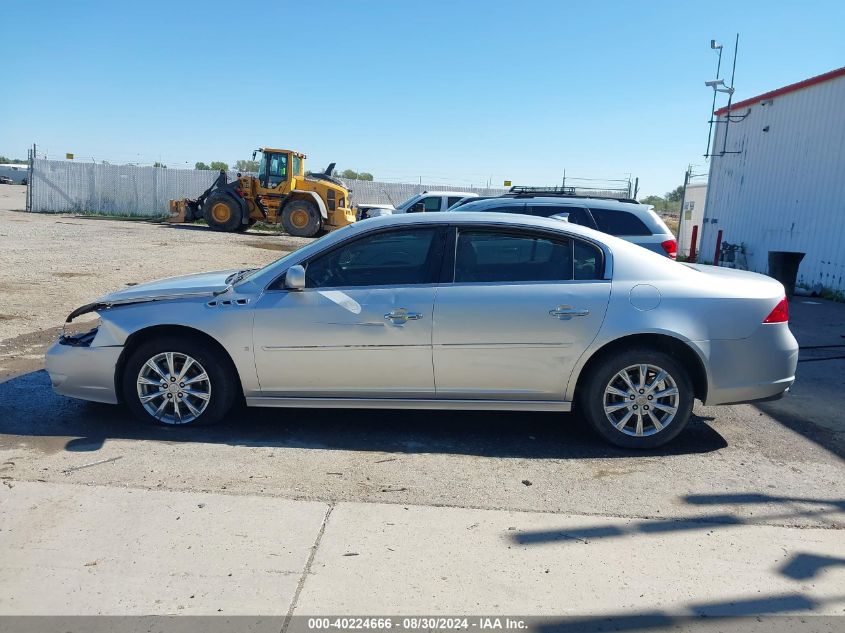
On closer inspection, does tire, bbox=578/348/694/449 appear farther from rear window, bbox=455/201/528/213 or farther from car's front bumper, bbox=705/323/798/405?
rear window, bbox=455/201/528/213

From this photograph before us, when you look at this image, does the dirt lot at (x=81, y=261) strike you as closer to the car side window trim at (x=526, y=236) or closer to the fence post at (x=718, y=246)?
the car side window trim at (x=526, y=236)

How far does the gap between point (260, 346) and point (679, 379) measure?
295cm

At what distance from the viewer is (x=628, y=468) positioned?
187 inches

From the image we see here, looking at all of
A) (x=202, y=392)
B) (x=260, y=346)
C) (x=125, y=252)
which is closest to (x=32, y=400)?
(x=202, y=392)

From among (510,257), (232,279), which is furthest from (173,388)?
(510,257)

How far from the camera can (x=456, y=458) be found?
4.82 m

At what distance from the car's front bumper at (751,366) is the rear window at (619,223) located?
16.7 feet

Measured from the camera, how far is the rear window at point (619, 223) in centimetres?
1005

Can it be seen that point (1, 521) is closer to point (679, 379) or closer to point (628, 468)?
point (628, 468)

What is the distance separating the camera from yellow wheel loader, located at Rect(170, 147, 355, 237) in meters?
26.4

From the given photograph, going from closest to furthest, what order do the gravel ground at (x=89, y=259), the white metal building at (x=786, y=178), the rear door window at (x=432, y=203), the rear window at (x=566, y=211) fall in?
the gravel ground at (x=89, y=259) < the rear window at (x=566, y=211) < the white metal building at (x=786, y=178) < the rear door window at (x=432, y=203)

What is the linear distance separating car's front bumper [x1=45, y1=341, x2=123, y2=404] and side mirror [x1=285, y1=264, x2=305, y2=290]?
53.8 inches

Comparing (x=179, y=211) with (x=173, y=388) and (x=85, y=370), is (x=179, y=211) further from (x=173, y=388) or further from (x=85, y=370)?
(x=173, y=388)

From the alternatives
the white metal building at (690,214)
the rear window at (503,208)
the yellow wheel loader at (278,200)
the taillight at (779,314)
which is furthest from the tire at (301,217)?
the taillight at (779,314)
